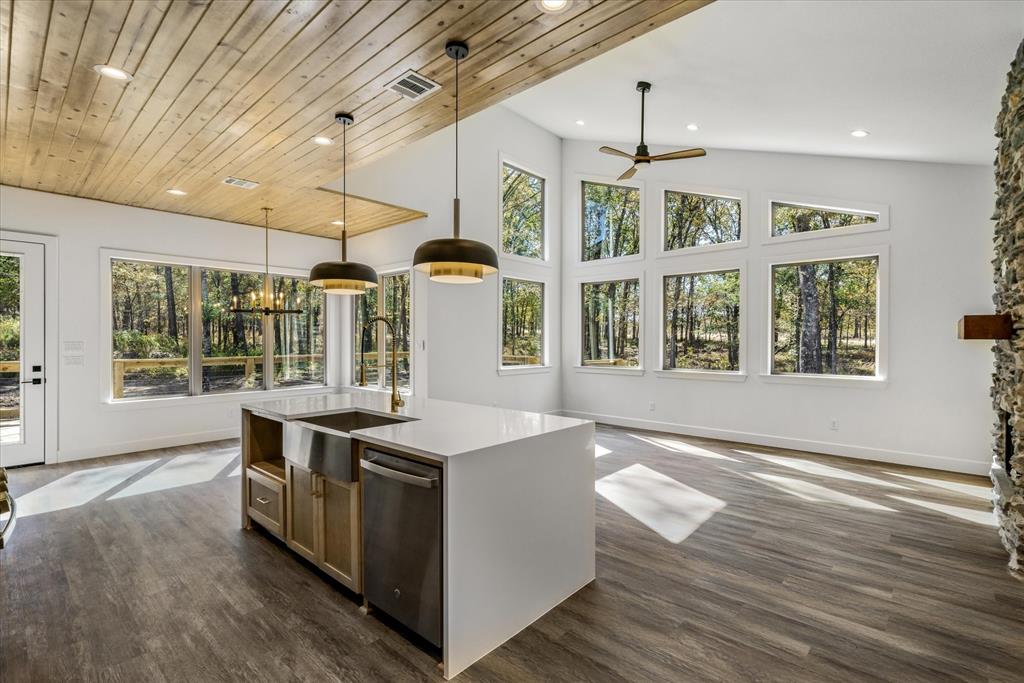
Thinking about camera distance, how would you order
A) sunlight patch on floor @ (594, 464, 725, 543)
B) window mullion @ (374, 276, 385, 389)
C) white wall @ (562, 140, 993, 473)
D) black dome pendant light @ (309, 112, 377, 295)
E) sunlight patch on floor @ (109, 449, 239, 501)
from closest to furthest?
black dome pendant light @ (309, 112, 377, 295) → sunlight patch on floor @ (594, 464, 725, 543) → sunlight patch on floor @ (109, 449, 239, 501) → white wall @ (562, 140, 993, 473) → window mullion @ (374, 276, 385, 389)

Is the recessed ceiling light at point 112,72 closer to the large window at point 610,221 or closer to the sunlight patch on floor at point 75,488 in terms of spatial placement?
the sunlight patch on floor at point 75,488

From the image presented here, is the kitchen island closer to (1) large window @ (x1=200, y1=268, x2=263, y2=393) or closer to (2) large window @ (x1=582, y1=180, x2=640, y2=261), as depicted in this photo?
(1) large window @ (x1=200, y1=268, x2=263, y2=393)

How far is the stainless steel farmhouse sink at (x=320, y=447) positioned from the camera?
256cm

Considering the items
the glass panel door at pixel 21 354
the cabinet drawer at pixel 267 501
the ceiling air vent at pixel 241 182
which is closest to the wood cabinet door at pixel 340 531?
the cabinet drawer at pixel 267 501

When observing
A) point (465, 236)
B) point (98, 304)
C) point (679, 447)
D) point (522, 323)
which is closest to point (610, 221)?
point (522, 323)

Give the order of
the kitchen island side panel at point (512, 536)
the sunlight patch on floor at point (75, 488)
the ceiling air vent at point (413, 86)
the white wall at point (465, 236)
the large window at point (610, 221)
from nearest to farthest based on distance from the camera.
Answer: the kitchen island side panel at point (512, 536), the ceiling air vent at point (413, 86), the sunlight patch on floor at point (75, 488), the white wall at point (465, 236), the large window at point (610, 221)

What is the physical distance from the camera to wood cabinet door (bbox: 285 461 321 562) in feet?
9.23

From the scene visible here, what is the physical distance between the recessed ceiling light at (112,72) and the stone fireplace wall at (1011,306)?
5.00 meters

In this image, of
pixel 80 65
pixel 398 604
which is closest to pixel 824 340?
pixel 398 604

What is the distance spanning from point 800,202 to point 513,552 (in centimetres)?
549

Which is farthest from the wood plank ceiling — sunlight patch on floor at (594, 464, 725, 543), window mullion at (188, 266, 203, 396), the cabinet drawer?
sunlight patch on floor at (594, 464, 725, 543)

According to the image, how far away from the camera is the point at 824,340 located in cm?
577

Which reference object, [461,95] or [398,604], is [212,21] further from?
[398,604]

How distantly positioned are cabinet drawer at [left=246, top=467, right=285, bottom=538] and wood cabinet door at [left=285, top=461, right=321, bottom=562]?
0.27 feet
